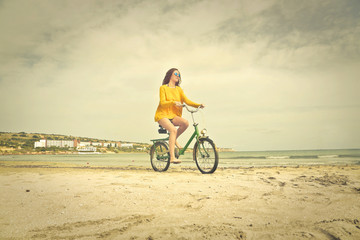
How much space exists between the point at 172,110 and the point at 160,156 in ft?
5.83

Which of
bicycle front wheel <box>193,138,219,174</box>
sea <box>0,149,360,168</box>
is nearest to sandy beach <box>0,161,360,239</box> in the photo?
bicycle front wheel <box>193,138,219,174</box>

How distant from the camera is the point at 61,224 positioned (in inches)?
92.6

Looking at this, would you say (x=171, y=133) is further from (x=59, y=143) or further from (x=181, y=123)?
(x=59, y=143)

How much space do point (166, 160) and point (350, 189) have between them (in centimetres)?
511

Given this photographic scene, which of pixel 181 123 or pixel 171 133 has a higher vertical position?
pixel 181 123

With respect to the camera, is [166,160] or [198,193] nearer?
[198,193]

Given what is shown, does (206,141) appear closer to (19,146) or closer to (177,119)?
(177,119)

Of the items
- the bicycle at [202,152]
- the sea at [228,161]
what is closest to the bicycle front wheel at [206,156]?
the bicycle at [202,152]

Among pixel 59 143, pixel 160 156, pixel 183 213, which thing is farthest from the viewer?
pixel 59 143

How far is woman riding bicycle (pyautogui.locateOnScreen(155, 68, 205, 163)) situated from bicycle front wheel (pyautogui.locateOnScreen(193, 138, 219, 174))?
66cm

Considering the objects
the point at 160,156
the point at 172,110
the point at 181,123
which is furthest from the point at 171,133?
the point at 160,156

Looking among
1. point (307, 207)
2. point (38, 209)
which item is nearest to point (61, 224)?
point (38, 209)

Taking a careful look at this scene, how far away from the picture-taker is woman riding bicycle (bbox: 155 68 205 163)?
6924 millimetres

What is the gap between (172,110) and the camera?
23.3 ft
